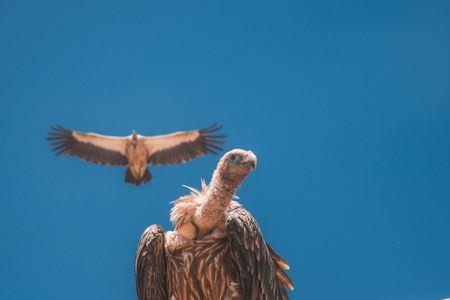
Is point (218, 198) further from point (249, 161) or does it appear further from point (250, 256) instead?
point (250, 256)

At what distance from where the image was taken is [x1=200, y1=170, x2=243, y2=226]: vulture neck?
16.0 ft

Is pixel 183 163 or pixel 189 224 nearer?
pixel 189 224

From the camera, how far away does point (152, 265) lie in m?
4.94

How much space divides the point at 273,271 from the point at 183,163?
9.46m

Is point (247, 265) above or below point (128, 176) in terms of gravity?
below

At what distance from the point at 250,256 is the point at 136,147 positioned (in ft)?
33.3

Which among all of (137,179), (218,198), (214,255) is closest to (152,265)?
(214,255)

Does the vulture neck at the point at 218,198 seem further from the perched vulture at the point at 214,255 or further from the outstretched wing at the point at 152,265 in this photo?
the outstretched wing at the point at 152,265

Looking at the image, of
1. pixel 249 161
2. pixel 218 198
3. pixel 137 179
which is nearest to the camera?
pixel 249 161

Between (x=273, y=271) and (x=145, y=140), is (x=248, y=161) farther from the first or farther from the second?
(x=145, y=140)

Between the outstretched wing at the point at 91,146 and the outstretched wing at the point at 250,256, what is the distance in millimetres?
10041

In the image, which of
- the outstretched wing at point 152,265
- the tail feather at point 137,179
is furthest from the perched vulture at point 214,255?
the tail feather at point 137,179

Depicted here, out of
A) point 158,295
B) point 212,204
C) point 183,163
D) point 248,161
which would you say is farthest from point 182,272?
point 183,163

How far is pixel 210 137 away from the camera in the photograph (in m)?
14.8
